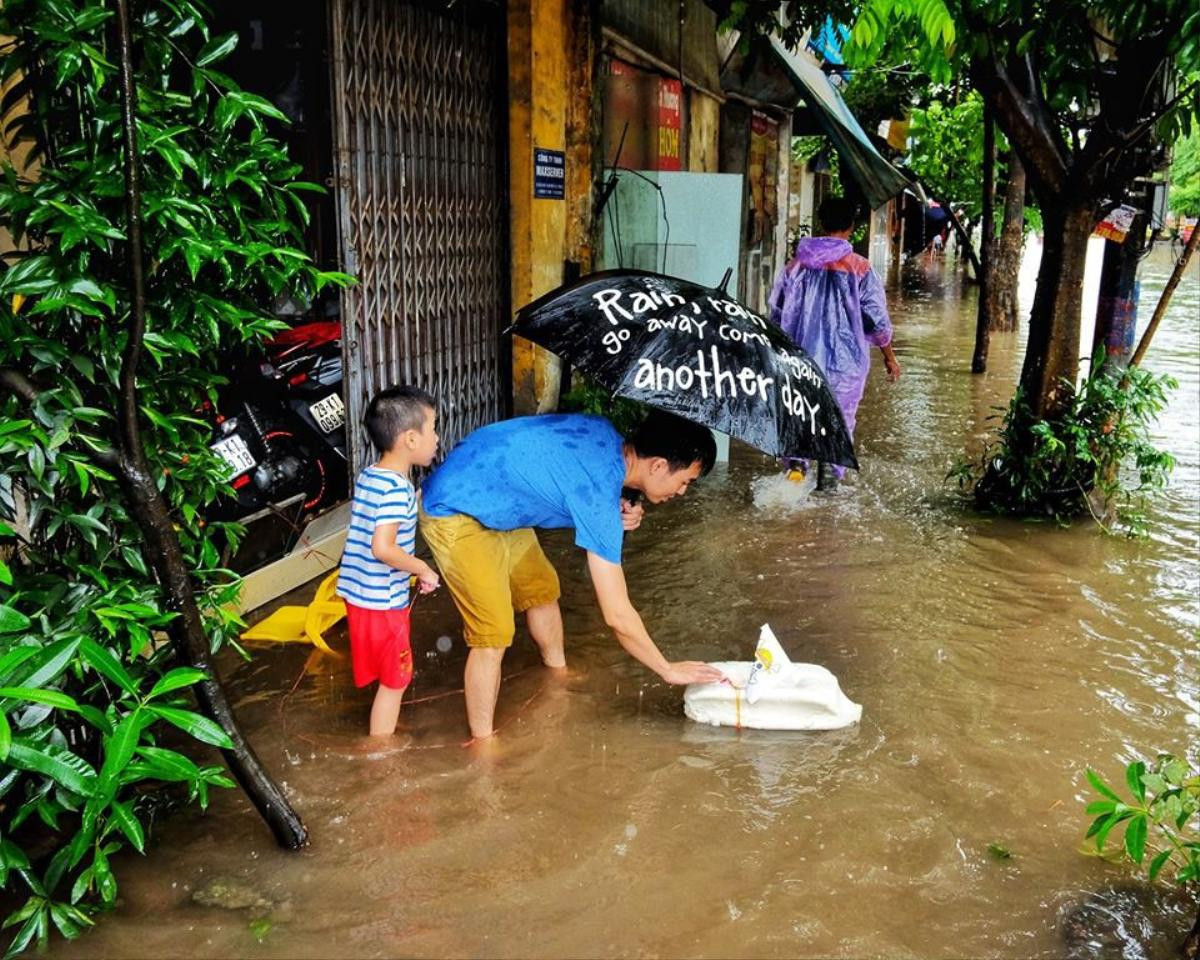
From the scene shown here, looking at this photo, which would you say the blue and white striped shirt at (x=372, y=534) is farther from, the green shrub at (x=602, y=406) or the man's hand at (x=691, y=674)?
the green shrub at (x=602, y=406)

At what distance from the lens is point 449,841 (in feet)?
10.5

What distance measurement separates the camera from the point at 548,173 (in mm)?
6691

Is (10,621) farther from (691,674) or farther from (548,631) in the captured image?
(548,631)

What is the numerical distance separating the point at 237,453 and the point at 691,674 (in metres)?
2.63

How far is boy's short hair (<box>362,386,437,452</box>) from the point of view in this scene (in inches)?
137

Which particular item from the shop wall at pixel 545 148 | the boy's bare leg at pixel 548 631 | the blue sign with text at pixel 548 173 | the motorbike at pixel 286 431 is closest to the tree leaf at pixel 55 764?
the boy's bare leg at pixel 548 631

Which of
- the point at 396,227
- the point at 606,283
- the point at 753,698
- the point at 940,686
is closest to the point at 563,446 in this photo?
the point at 606,283

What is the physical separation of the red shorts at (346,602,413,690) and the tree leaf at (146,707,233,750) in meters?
0.97

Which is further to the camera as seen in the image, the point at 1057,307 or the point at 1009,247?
the point at 1009,247

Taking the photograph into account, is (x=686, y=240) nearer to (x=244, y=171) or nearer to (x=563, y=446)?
(x=563, y=446)

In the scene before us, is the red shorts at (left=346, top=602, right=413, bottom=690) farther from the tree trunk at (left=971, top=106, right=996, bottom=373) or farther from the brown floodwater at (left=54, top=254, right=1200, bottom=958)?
the tree trunk at (left=971, top=106, right=996, bottom=373)

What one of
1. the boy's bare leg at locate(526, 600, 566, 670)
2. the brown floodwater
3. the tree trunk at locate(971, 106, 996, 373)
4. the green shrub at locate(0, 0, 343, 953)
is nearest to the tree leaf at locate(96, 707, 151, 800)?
the green shrub at locate(0, 0, 343, 953)

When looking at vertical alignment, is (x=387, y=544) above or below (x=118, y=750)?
above

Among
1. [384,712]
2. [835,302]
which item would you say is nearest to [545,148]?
[835,302]
